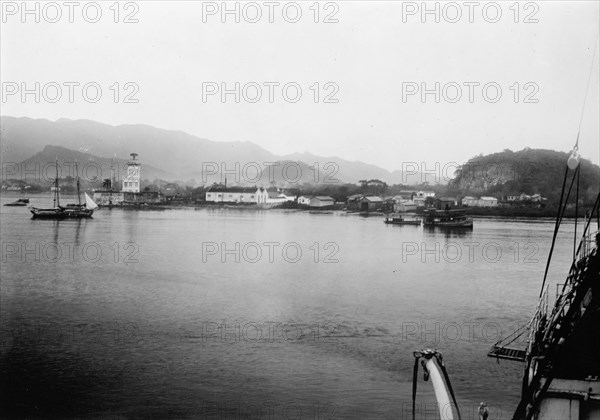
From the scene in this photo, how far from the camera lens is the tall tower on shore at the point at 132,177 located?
58628 millimetres

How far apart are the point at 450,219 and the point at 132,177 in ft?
124

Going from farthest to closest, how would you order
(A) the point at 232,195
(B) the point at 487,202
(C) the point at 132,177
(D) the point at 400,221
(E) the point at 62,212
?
1. (A) the point at 232,195
2. (C) the point at 132,177
3. (E) the point at 62,212
4. (D) the point at 400,221
5. (B) the point at 487,202

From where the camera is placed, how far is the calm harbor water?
11884 millimetres

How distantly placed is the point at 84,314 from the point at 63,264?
41.1 feet

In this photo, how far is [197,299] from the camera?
2170cm

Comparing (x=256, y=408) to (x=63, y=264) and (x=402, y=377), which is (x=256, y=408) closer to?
(x=402, y=377)

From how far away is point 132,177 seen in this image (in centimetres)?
6612

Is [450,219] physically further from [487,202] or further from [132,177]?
[132,177]

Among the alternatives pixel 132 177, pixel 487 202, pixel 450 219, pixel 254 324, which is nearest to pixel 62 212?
pixel 132 177

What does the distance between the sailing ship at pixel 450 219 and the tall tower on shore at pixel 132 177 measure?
97.7ft

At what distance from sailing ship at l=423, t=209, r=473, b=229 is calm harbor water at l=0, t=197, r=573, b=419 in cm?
934

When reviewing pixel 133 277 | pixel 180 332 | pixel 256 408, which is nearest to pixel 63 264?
pixel 133 277

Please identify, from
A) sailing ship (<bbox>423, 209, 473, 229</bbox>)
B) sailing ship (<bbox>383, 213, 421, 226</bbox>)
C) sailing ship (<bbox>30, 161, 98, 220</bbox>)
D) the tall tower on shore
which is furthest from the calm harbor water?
the tall tower on shore

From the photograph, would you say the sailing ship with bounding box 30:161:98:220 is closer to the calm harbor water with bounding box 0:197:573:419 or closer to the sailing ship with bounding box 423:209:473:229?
the calm harbor water with bounding box 0:197:573:419
